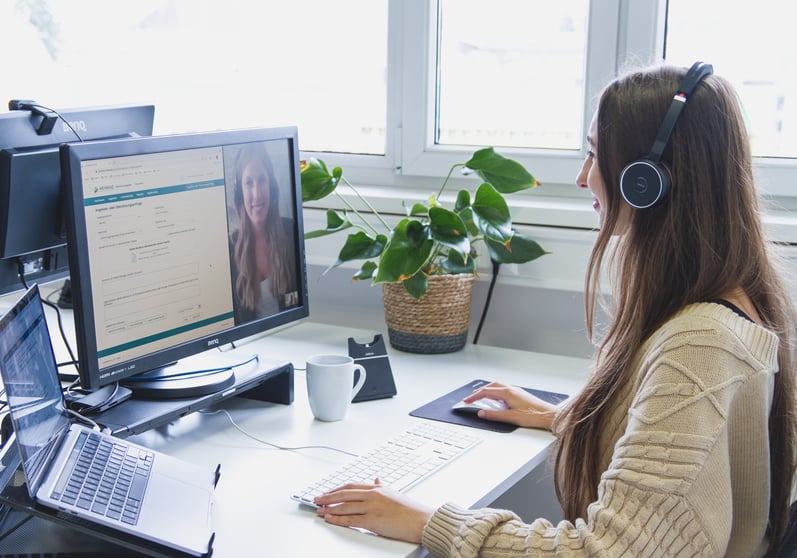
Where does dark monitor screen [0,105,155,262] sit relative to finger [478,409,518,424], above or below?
above

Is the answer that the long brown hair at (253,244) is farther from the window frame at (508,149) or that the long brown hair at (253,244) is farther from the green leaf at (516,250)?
the window frame at (508,149)

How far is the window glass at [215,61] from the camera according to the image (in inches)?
93.2

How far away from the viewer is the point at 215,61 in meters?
2.57

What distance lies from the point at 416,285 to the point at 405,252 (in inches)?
3.0

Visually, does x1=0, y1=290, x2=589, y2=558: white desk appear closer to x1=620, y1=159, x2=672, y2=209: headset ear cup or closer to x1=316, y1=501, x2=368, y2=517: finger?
x1=316, y1=501, x2=368, y2=517: finger

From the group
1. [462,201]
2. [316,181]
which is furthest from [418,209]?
[316,181]

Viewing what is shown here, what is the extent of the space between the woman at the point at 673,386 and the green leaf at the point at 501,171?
1.65ft

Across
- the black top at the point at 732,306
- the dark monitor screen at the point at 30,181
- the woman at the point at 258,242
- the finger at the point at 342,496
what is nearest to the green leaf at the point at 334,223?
the woman at the point at 258,242

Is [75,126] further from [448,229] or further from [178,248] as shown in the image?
[448,229]

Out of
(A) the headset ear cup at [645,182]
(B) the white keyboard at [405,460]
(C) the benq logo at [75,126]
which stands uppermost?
(C) the benq logo at [75,126]

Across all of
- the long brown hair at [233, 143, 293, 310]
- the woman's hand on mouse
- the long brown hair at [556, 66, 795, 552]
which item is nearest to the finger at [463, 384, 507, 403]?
the woman's hand on mouse

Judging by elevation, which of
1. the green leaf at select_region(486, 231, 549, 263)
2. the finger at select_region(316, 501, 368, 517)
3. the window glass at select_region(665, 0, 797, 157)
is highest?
the window glass at select_region(665, 0, 797, 157)

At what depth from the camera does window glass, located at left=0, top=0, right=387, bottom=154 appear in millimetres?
2367

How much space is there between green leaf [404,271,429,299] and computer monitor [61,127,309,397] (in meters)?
0.24
